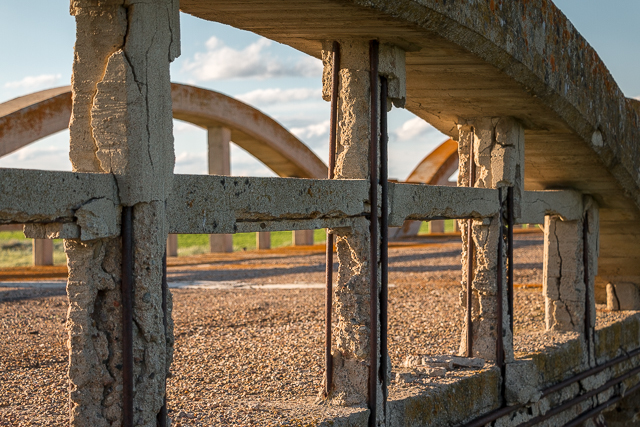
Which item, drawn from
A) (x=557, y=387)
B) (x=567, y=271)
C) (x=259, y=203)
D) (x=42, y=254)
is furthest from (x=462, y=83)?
(x=42, y=254)

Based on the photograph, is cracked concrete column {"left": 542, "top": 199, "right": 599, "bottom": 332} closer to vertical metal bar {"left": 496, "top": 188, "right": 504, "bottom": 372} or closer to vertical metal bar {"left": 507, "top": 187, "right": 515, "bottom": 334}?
vertical metal bar {"left": 507, "top": 187, "right": 515, "bottom": 334}

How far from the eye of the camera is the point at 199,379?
20.5 feet

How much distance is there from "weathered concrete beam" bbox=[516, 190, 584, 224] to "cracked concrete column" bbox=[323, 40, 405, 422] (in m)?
2.66

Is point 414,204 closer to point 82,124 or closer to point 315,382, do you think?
point 315,382

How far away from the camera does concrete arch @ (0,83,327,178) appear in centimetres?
1315

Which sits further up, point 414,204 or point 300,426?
point 414,204

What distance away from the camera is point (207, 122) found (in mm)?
17906

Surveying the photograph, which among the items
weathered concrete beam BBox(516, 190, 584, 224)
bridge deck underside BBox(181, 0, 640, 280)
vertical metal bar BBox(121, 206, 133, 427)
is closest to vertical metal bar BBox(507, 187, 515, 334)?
weathered concrete beam BBox(516, 190, 584, 224)

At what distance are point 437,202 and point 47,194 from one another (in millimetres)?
3505

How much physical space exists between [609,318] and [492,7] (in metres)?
5.85

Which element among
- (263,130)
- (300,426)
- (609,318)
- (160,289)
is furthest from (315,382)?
(263,130)

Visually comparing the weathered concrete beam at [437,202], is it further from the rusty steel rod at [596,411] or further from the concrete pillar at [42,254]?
the concrete pillar at [42,254]

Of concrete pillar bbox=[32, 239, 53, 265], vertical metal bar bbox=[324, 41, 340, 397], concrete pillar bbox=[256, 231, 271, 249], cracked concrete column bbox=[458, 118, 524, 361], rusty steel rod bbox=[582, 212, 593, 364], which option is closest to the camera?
vertical metal bar bbox=[324, 41, 340, 397]

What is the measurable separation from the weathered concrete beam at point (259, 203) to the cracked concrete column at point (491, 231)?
234 centimetres
